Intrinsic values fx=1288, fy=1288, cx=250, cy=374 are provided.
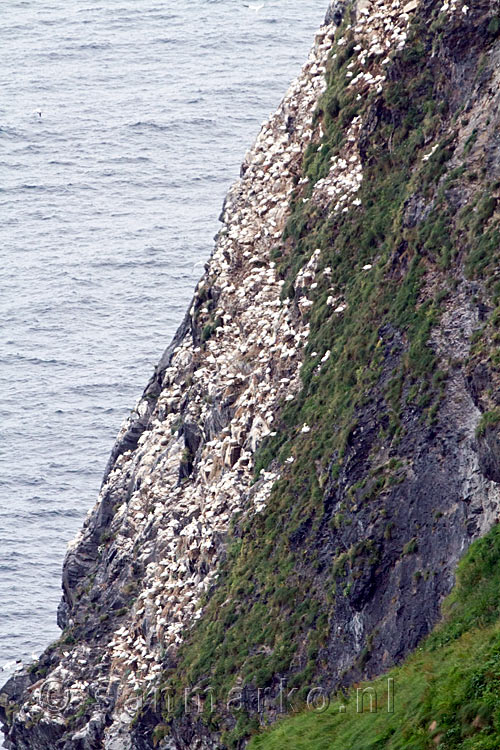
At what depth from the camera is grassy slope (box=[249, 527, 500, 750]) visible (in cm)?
2652

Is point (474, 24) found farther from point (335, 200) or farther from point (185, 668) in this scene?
point (185, 668)

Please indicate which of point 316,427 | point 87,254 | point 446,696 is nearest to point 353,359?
point 316,427

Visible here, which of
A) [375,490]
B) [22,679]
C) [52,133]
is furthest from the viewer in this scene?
[52,133]

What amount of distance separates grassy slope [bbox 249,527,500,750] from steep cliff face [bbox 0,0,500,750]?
2688 mm

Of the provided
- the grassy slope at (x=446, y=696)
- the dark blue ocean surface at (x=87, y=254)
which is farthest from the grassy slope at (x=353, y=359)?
the dark blue ocean surface at (x=87, y=254)

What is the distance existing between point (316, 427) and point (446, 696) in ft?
67.3

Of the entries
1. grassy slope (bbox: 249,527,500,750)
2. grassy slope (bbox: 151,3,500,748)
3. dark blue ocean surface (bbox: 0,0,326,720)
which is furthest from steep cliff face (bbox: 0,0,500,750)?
dark blue ocean surface (bbox: 0,0,326,720)

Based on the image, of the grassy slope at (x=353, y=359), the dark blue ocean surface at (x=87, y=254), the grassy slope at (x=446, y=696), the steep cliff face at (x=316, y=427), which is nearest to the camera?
the grassy slope at (x=446, y=696)

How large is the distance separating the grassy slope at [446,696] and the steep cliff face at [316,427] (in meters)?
2.69

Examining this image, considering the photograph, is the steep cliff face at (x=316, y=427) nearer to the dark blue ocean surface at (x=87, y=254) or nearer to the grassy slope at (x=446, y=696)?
the grassy slope at (x=446, y=696)

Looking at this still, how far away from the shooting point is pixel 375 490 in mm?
41688

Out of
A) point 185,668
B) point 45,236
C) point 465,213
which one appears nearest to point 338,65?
point 465,213

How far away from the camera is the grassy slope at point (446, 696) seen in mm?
26516

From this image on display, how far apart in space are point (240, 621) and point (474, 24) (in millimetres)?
23443
